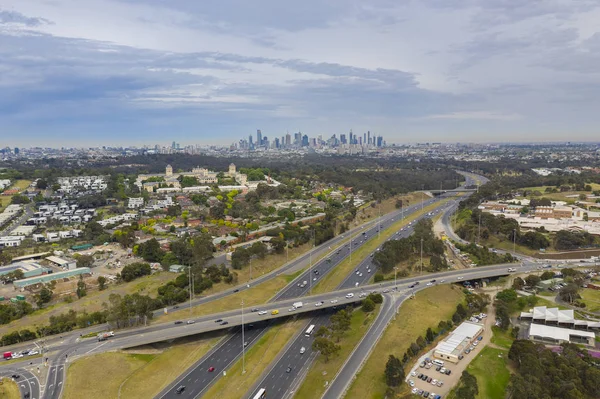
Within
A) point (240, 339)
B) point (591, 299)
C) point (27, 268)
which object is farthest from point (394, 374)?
point (27, 268)

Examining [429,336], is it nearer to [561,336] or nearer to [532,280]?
[561,336]

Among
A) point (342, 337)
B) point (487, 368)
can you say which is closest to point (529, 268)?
point (487, 368)

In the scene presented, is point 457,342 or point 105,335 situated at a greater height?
point 457,342

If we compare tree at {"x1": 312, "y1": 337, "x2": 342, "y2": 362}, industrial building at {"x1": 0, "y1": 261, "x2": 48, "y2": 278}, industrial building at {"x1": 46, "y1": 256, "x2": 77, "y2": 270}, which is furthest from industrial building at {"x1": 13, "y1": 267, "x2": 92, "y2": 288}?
tree at {"x1": 312, "y1": 337, "x2": 342, "y2": 362}

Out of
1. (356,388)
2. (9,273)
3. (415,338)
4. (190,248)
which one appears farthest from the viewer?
(190,248)

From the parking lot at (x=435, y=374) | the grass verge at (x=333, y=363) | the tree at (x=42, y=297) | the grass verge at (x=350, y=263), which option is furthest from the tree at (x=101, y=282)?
the parking lot at (x=435, y=374)

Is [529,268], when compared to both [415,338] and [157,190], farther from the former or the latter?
[157,190]

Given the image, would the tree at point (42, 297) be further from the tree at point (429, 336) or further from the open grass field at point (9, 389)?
the tree at point (429, 336)
